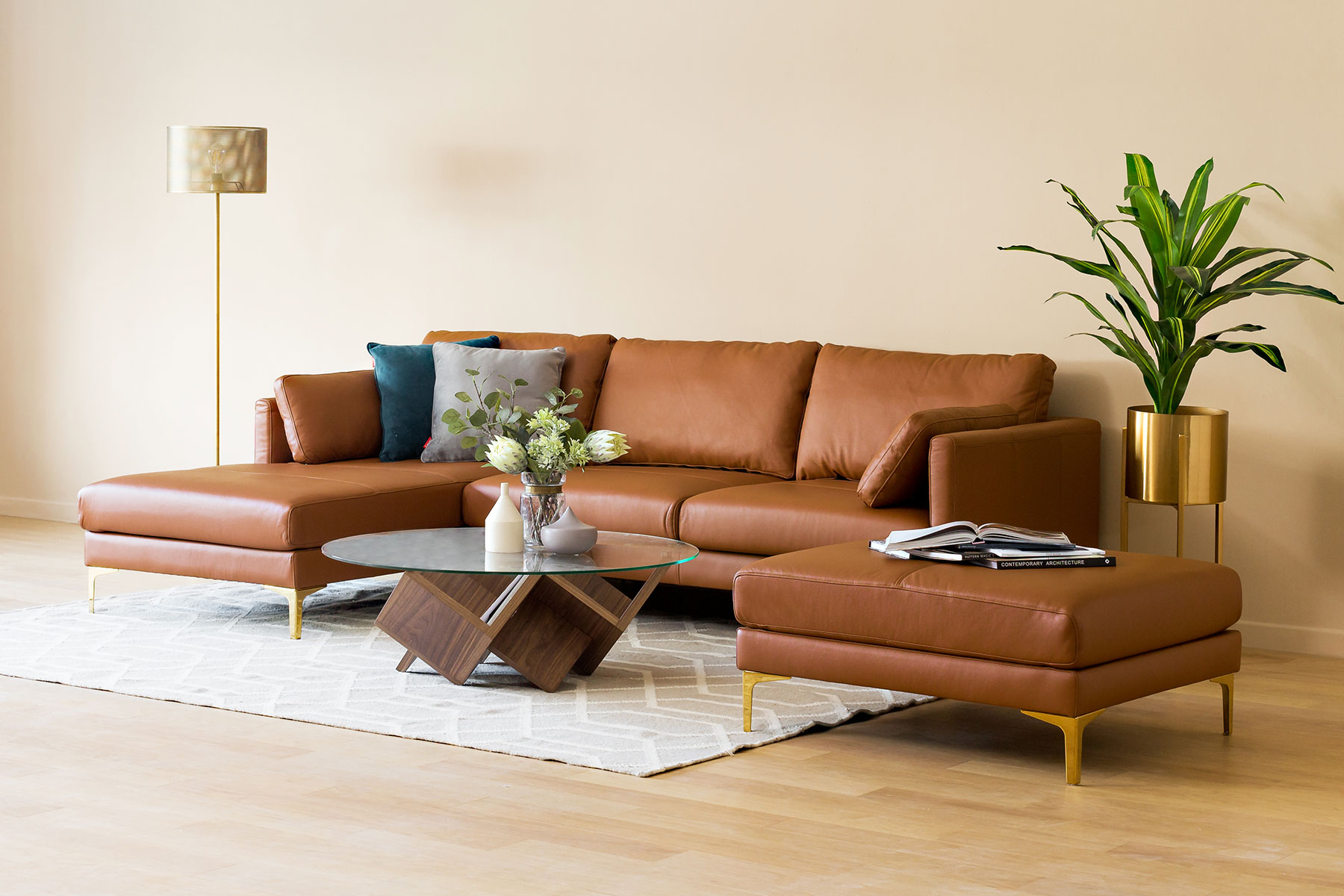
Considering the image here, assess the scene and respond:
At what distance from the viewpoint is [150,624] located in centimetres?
495

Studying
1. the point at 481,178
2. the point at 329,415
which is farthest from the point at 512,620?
the point at 481,178

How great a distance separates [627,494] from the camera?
4.93m

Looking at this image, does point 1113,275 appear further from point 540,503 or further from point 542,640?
point 542,640

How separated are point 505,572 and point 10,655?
1689 mm

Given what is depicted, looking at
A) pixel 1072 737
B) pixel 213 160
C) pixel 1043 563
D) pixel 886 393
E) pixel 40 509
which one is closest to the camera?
pixel 1072 737

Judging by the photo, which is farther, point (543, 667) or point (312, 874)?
point (543, 667)

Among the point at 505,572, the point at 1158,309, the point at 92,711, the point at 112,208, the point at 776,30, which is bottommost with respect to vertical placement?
the point at 92,711

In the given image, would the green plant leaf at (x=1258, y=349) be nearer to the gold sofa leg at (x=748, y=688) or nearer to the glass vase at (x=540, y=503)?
the gold sofa leg at (x=748, y=688)

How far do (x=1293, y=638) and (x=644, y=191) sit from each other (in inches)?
112

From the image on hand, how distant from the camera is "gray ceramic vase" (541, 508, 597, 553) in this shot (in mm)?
4047

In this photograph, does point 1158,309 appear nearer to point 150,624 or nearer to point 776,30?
point 776,30

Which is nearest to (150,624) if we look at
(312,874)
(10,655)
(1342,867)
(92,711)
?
(10,655)

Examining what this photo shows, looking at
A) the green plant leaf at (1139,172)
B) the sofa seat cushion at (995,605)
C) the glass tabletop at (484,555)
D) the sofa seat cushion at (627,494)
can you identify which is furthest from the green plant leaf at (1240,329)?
the glass tabletop at (484,555)

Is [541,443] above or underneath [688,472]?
above
